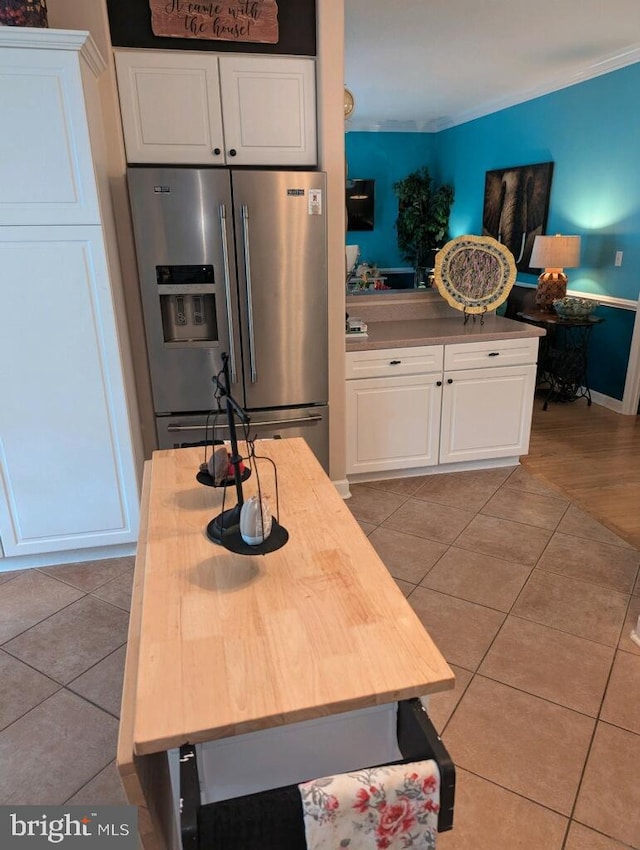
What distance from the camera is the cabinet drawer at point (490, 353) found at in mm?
3420

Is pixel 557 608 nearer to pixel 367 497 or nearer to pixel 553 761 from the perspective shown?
pixel 553 761

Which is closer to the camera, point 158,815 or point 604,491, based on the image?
point 158,815

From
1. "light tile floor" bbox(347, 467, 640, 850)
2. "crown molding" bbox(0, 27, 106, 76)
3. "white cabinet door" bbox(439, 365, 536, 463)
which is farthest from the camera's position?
"white cabinet door" bbox(439, 365, 536, 463)

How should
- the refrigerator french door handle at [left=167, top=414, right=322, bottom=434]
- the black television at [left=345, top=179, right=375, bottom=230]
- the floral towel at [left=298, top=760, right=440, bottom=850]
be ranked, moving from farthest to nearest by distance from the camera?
1. the black television at [left=345, top=179, right=375, bottom=230]
2. the refrigerator french door handle at [left=167, top=414, right=322, bottom=434]
3. the floral towel at [left=298, top=760, right=440, bottom=850]

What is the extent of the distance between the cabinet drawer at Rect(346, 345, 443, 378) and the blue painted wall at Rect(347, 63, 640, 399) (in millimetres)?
2214

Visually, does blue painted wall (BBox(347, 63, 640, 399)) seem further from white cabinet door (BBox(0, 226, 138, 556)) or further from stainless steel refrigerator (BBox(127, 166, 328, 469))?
Answer: white cabinet door (BBox(0, 226, 138, 556))

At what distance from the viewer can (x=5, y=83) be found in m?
2.13

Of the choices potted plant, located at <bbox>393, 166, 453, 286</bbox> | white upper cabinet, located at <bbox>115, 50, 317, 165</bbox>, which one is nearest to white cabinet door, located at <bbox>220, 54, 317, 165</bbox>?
white upper cabinet, located at <bbox>115, 50, 317, 165</bbox>

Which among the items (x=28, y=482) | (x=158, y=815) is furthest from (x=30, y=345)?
(x=158, y=815)

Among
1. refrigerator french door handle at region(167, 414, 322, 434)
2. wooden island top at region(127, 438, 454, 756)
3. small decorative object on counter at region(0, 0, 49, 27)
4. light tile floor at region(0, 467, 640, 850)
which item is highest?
small decorative object on counter at region(0, 0, 49, 27)

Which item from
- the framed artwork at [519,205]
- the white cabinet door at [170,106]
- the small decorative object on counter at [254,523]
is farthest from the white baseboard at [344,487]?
the framed artwork at [519,205]

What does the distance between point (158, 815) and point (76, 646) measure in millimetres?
1270

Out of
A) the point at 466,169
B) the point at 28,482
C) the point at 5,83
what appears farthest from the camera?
the point at 466,169
